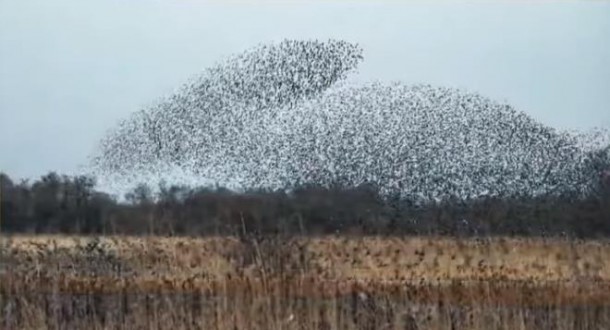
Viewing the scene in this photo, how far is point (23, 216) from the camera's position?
5320mm

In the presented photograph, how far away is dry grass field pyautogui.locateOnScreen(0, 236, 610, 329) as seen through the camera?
5473 millimetres

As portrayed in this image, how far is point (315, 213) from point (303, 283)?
55cm

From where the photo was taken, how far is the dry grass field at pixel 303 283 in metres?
5.47

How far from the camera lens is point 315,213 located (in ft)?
22.3

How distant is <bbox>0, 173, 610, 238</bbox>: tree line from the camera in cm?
588

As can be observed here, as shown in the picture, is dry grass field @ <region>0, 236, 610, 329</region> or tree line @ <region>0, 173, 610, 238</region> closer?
dry grass field @ <region>0, 236, 610, 329</region>

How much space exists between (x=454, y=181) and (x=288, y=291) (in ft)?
7.17

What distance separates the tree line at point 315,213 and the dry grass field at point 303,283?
10cm

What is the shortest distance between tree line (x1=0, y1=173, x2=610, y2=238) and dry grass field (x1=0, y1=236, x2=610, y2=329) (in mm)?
100

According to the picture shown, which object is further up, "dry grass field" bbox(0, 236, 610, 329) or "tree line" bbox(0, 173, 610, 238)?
"tree line" bbox(0, 173, 610, 238)

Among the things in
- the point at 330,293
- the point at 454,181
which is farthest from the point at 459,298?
the point at 454,181

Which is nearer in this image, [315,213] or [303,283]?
[303,283]

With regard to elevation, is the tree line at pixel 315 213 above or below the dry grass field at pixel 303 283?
above

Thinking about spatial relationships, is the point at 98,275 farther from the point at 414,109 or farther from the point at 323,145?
the point at 414,109
